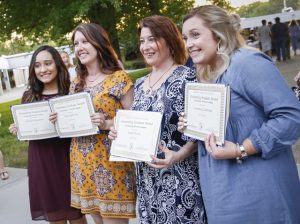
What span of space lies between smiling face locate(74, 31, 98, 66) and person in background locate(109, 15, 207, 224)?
18.2 inches

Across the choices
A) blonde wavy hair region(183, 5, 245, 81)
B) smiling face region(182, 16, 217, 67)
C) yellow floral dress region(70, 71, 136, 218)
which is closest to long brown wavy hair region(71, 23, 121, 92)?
yellow floral dress region(70, 71, 136, 218)

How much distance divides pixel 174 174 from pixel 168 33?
33.4 inches

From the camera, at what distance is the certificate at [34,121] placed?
3.20 metres

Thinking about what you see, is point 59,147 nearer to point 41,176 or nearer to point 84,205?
point 41,176

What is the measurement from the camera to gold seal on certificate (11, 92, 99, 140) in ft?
9.50

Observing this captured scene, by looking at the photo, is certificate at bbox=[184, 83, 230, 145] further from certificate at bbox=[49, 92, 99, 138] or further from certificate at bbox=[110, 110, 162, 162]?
certificate at bbox=[49, 92, 99, 138]

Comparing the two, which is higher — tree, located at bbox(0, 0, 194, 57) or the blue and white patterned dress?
tree, located at bbox(0, 0, 194, 57)

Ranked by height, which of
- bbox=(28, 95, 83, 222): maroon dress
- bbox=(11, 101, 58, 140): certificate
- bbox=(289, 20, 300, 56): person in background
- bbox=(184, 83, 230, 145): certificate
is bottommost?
bbox=(289, 20, 300, 56): person in background

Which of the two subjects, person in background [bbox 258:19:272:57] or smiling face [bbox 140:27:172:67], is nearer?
smiling face [bbox 140:27:172:67]

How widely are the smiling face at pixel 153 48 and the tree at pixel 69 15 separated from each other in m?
8.72

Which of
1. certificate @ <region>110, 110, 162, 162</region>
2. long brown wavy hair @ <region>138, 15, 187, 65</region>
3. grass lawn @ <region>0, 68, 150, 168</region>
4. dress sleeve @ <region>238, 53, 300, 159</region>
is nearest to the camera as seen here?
dress sleeve @ <region>238, 53, 300, 159</region>

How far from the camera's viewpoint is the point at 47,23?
43.2 ft

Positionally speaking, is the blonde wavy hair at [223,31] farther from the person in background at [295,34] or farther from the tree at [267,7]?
the tree at [267,7]

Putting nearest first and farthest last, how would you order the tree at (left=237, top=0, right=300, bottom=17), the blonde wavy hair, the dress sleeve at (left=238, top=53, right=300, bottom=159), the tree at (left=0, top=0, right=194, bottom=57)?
the dress sleeve at (left=238, top=53, right=300, bottom=159) < the blonde wavy hair < the tree at (left=0, top=0, right=194, bottom=57) < the tree at (left=237, top=0, right=300, bottom=17)
